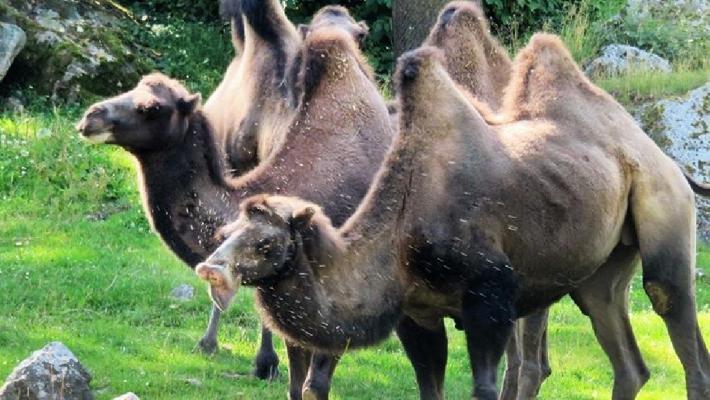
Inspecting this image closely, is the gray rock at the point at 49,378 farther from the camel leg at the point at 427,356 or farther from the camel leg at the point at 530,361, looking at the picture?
the camel leg at the point at 530,361

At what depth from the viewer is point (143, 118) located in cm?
800

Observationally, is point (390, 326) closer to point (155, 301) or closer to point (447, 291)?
point (447, 291)

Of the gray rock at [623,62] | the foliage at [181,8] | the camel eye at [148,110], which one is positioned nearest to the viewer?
the camel eye at [148,110]

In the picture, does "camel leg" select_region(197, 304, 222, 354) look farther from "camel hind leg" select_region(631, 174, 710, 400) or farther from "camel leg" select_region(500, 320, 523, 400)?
"camel hind leg" select_region(631, 174, 710, 400)

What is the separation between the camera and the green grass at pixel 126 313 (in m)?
9.26

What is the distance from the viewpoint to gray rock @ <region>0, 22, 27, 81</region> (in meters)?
15.8

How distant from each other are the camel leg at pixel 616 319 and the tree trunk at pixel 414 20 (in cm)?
773

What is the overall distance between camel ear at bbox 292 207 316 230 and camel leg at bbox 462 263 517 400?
0.92 metres

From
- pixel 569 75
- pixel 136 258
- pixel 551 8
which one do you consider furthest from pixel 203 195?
pixel 551 8

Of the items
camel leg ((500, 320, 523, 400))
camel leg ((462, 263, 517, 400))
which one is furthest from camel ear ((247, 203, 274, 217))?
camel leg ((500, 320, 523, 400))

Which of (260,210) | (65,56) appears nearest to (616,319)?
(260,210)

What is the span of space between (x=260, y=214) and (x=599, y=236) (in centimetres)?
216

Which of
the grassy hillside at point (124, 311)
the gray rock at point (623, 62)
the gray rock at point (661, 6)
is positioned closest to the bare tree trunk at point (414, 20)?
the gray rock at point (623, 62)

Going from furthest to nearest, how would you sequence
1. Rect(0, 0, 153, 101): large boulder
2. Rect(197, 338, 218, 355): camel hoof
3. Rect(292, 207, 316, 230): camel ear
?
Rect(0, 0, 153, 101): large boulder
Rect(197, 338, 218, 355): camel hoof
Rect(292, 207, 316, 230): camel ear
